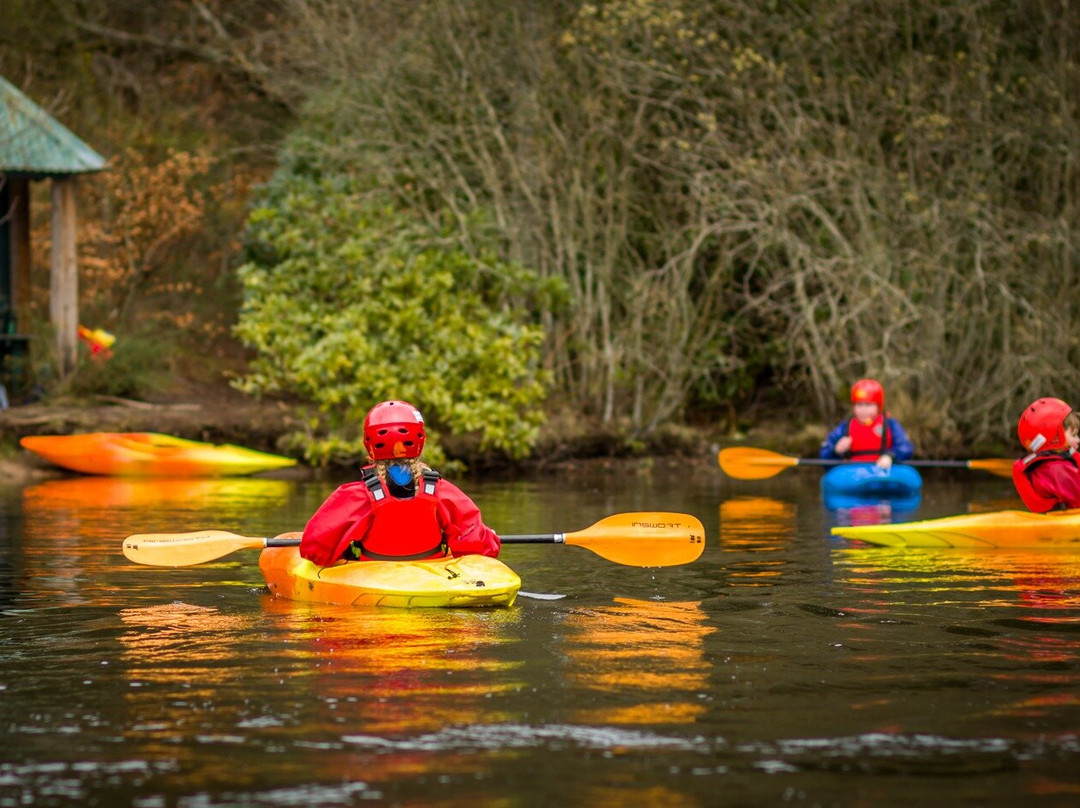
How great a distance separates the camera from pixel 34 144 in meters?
18.1

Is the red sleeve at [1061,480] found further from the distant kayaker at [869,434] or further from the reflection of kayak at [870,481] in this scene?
the distant kayaker at [869,434]

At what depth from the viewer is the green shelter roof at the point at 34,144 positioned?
58.4ft

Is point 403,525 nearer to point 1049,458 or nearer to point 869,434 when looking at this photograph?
point 1049,458

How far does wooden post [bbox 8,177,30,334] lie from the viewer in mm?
18719

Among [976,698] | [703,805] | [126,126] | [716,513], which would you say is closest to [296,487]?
[716,513]

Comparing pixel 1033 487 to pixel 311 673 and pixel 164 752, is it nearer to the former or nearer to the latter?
pixel 311 673

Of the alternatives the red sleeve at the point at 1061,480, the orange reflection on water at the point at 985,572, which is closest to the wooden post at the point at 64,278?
the orange reflection on water at the point at 985,572

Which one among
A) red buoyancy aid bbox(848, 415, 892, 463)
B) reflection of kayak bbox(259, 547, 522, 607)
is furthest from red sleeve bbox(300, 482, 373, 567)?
red buoyancy aid bbox(848, 415, 892, 463)

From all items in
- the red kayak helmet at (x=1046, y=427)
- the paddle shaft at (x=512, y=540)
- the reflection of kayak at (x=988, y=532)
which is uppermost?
the red kayak helmet at (x=1046, y=427)

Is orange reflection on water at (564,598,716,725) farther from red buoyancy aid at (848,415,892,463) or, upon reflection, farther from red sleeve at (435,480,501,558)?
red buoyancy aid at (848,415,892,463)

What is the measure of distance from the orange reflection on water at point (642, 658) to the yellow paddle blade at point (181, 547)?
1.98 meters

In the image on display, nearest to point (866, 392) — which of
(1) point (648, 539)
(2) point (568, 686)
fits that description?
(1) point (648, 539)

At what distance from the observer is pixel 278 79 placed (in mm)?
19859

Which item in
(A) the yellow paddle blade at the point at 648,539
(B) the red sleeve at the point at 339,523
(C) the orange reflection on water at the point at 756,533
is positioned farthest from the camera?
(C) the orange reflection on water at the point at 756,533
